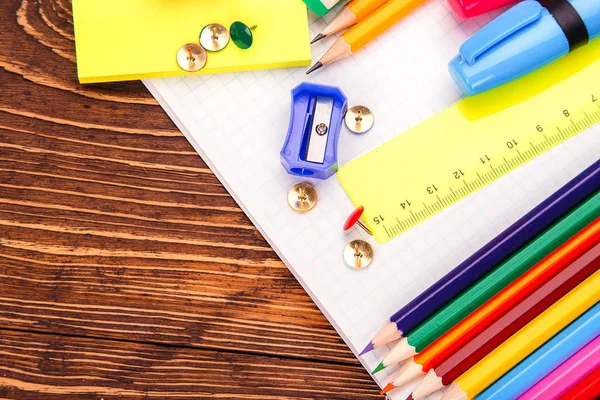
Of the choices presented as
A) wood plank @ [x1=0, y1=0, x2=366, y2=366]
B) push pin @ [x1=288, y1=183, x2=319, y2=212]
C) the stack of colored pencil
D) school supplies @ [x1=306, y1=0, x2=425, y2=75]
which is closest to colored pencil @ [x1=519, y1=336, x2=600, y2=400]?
the stack of colored pencil

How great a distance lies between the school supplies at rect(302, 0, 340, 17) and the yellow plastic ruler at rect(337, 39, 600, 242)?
175 mm

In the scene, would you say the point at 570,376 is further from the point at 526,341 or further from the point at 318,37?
the point at 318,37

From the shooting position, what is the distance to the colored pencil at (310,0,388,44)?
2.81 ft

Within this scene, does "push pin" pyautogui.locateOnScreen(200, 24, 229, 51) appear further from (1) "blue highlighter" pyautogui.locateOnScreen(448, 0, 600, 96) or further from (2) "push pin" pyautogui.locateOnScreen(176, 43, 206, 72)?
(1) "blue highlighter" pyautogui.locateOnScreen(448, 0, 600, 96)

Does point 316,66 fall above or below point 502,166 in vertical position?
above

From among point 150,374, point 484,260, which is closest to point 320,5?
point 484,260

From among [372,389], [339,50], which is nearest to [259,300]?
[372,389]

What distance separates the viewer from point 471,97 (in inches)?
34.5

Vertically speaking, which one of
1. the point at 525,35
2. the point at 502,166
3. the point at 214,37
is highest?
the point at 214,37

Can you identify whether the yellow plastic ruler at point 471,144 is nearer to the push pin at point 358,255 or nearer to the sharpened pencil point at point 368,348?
the push pin at point 358,255

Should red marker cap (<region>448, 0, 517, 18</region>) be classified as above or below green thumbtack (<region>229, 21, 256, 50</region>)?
below

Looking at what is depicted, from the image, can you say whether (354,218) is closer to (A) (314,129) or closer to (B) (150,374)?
(A) (314,129)

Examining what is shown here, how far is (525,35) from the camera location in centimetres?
83

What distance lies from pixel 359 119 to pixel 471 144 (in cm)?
14
